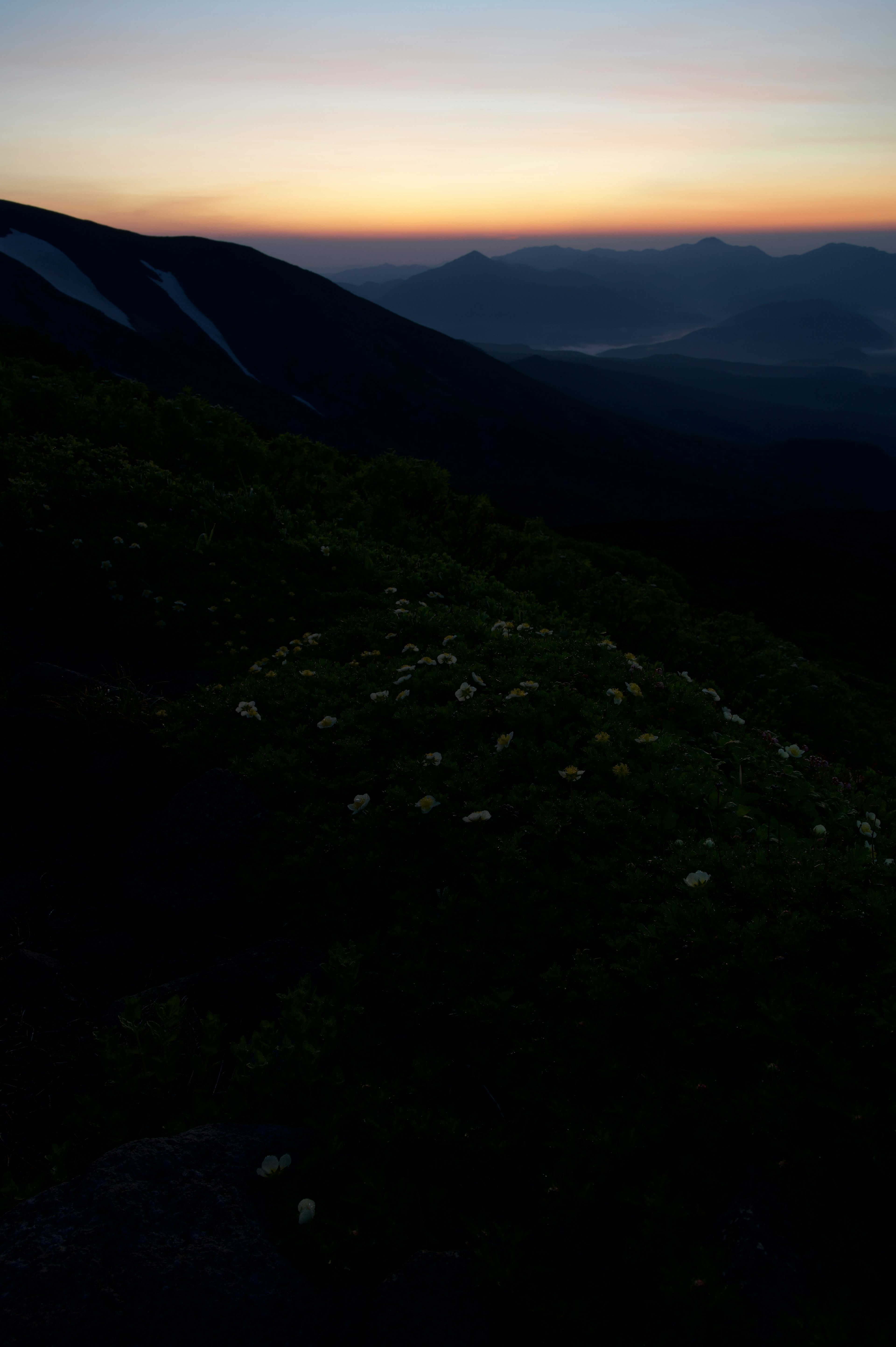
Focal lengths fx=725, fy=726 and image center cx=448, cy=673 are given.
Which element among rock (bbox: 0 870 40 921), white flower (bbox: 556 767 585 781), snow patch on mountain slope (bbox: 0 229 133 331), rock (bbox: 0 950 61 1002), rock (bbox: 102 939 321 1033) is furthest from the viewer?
snow patch on mountain slope (bbox: 0 229 133 331)

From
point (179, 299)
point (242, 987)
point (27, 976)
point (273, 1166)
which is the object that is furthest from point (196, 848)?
point (179, 299)

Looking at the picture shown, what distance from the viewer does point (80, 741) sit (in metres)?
6.29

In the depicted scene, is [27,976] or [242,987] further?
[27,976]

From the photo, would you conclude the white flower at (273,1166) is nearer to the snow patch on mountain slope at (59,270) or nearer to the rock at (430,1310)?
the rock at (430,1310)

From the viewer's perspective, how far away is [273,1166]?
2.87 meters

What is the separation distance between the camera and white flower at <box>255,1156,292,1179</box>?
287cm

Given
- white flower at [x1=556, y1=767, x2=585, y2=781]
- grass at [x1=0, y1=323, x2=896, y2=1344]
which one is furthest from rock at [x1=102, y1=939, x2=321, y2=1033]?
white flower at [x1=556, y1=767, x2=585, y2=781]

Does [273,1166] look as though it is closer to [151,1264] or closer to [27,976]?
[151,1264]

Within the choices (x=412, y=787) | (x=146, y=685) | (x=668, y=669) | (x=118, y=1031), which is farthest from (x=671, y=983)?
(x=668, y=669)

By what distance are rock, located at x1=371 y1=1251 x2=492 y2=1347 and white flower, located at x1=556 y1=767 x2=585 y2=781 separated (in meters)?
2.72

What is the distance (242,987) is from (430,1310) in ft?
6.28

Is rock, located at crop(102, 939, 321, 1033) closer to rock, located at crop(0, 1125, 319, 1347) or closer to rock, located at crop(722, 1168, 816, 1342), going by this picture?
rock, located at crop(0, 1125, 319, 1347)

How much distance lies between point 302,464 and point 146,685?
995 centimetres

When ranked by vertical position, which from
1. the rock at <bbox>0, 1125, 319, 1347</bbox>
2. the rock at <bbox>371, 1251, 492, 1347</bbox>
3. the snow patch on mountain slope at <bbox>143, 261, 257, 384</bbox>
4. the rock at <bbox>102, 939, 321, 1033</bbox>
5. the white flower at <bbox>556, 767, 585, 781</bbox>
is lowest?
the rock at <bbox>102, 939, 321, 1033</bbox>
